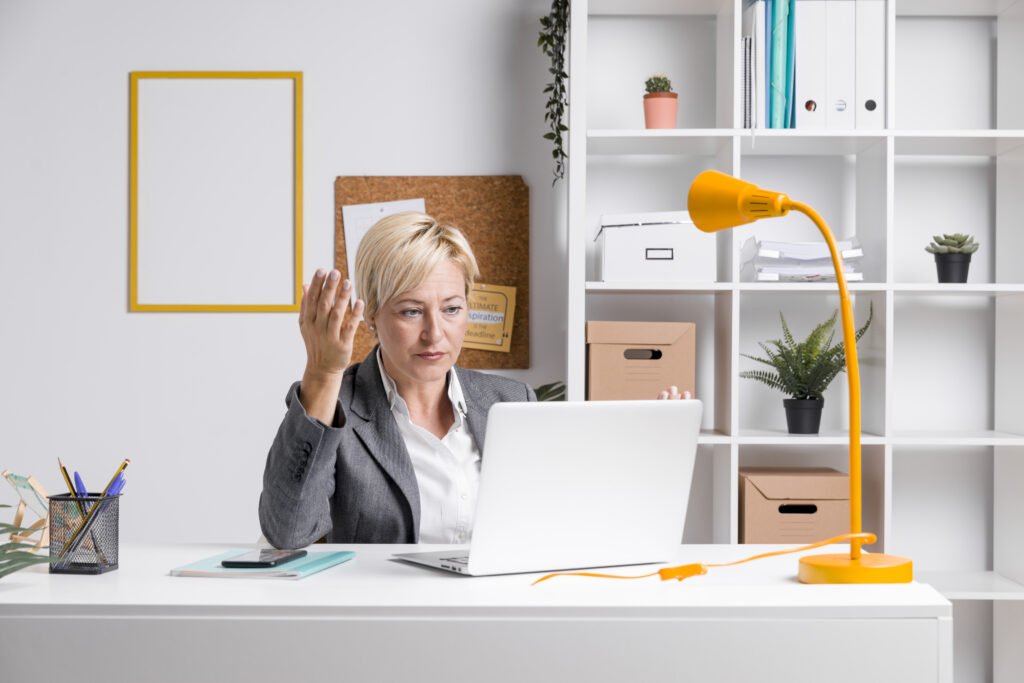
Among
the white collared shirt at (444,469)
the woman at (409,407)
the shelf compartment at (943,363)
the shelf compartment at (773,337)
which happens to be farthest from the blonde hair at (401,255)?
the shelf compartment at (943,363)

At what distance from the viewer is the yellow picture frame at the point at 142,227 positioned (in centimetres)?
299

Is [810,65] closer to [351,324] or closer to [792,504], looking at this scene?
[792,504]

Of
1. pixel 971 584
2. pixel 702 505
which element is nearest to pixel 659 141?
pixel 702 505

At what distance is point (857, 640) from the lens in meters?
1.11

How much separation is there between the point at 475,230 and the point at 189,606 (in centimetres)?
201

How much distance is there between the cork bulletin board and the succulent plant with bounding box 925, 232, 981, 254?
1153 mm

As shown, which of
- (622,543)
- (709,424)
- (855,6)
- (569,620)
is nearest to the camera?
(569,620)

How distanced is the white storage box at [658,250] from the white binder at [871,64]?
0.54m

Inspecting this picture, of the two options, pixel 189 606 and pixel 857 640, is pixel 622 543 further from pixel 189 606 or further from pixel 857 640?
pixel 189 606

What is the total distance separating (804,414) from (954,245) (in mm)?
631

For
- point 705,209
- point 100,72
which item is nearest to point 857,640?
point 705,209

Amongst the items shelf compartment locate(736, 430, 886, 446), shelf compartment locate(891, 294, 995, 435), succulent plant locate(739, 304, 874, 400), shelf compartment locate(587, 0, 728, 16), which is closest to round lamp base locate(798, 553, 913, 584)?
shelf compartment locate(736, 430, 886, 446)

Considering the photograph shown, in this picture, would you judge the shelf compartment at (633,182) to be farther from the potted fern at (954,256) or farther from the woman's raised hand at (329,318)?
the woman's raised hand at (329,318)

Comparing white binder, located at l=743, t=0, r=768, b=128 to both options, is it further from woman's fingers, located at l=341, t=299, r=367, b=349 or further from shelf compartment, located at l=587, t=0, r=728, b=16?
woman's fingers, located at l=341, t=299, r=367, b=349
